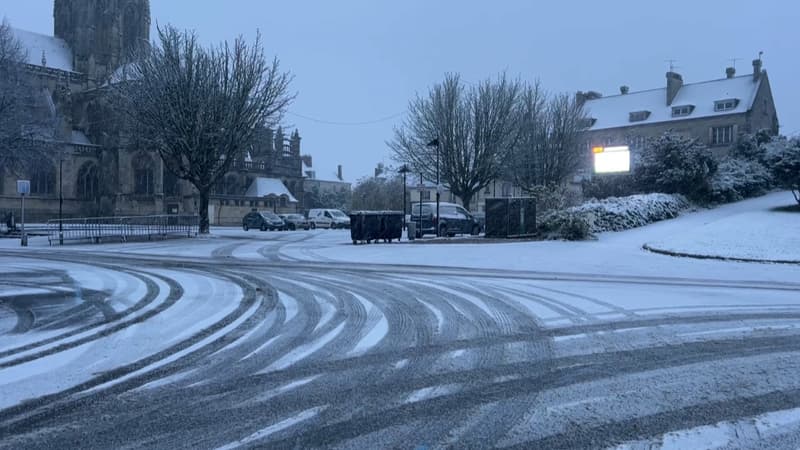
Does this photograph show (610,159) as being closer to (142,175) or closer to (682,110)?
(682,110)

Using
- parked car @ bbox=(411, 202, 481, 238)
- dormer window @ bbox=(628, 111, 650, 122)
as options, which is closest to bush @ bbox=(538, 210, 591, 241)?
parked car @ bbox=(411, 202, 481, 238)

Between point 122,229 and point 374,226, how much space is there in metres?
12.3

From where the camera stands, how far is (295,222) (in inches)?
1924

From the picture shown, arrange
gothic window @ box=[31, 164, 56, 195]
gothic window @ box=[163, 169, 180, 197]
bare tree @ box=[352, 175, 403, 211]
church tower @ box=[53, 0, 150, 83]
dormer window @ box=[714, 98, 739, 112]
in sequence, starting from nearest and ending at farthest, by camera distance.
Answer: gothic window @ box=[31, 164, 56, 195], gothic window @ box=[163, 169, 180, 197], dormer window @ box=[714, 98, 739, 112], church tower @ box=[53, 0, 150, 83], bare tree @ box=[352, 175, 403, 211]

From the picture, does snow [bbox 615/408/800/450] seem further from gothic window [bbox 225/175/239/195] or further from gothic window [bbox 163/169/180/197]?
gothic window [bbox 225/175/239/195]

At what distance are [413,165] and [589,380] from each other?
118 feet

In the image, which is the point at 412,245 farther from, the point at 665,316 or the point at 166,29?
the point at 166,29

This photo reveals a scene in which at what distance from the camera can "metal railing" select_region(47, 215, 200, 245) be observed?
2672cm

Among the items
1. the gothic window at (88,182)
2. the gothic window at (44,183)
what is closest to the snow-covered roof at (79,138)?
the gothic window at (88,182)

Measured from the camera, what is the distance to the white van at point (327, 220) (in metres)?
51.8

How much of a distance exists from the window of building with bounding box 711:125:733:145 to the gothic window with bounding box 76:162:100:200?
6129cm

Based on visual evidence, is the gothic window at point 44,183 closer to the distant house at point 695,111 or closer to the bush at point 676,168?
the bush at point 676,168

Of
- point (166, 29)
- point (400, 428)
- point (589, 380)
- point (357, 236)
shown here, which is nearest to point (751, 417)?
point (589, 380)

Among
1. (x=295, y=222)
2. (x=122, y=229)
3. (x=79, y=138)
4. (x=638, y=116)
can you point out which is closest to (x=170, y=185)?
(x=79, y=138)
